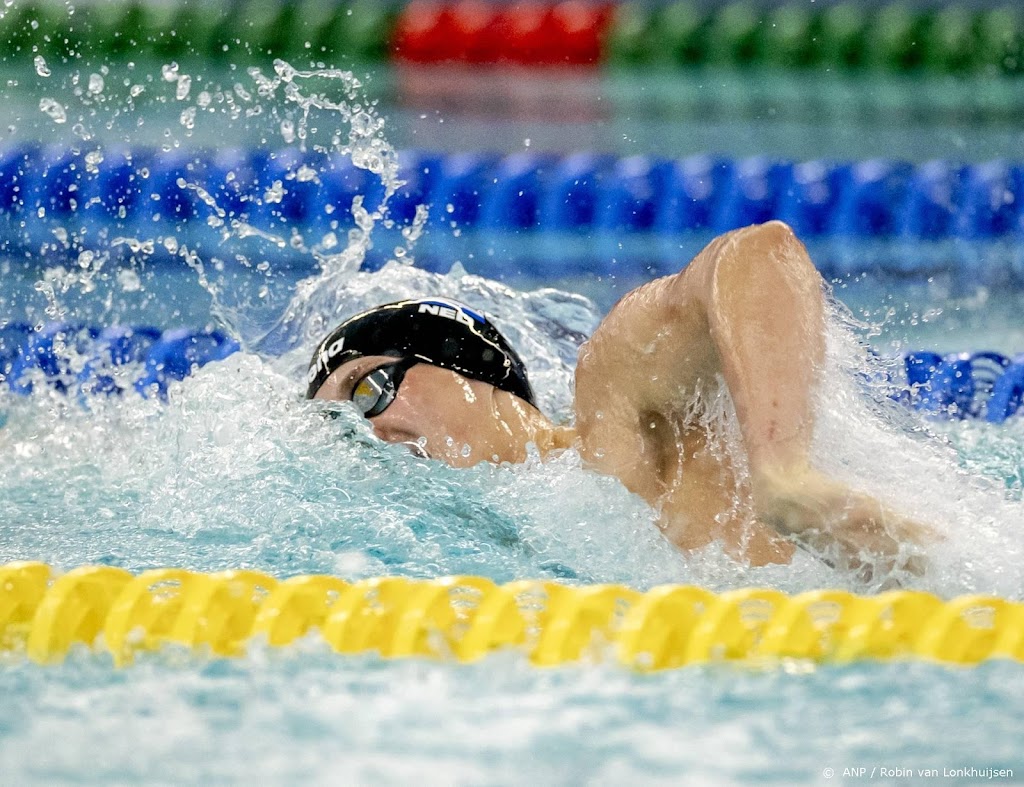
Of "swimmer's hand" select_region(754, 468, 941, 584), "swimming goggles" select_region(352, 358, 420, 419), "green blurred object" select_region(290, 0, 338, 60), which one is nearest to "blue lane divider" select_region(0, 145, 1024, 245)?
"green blurred object" select_region(290, 0, 338, 60)

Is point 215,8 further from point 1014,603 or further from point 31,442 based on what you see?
point 1014,603

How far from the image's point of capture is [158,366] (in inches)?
125

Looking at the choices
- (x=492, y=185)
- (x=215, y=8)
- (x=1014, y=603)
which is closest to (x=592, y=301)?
(x=492, y=185)

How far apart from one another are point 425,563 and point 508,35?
419 cm

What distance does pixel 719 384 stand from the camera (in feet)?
6.09

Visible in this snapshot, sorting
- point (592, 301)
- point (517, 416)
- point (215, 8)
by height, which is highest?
point (215, 8)

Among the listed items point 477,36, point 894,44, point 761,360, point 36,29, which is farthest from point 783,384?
point 36,29

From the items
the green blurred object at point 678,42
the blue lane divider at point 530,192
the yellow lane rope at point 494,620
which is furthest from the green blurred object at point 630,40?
the yellow lane rope at point 494,620

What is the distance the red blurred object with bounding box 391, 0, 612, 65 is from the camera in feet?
18.8

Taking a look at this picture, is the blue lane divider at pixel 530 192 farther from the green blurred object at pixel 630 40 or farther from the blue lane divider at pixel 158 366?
the green blurred object at pixel 630 40

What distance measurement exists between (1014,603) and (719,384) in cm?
50

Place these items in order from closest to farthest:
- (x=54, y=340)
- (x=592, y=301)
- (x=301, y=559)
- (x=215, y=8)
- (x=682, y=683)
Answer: (x=682, y=683)
(x=301, y=559)
(x=54, y=340)
(x=592, y=301)
(x=215, y=8)

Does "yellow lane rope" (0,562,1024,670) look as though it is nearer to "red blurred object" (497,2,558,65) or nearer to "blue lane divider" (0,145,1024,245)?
"blue lane divider" (0,145,1024,245)

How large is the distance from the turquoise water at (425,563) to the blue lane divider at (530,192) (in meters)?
0.53
